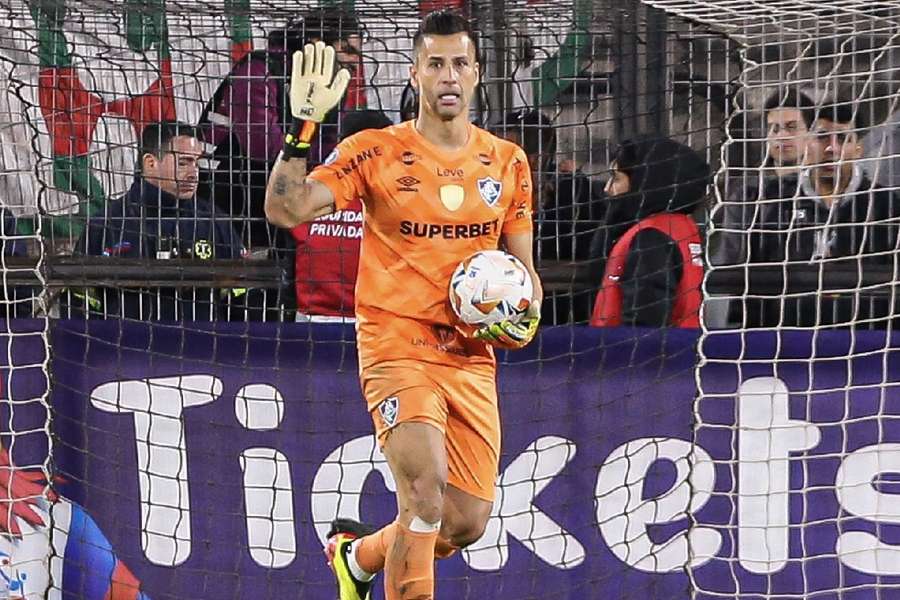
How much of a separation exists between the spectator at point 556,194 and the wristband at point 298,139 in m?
1.80

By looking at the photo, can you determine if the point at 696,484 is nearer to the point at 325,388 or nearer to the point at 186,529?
the point at 325,388

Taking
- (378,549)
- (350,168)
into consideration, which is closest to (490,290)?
(350,168)

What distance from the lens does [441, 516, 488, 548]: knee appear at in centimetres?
606

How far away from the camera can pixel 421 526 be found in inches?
225

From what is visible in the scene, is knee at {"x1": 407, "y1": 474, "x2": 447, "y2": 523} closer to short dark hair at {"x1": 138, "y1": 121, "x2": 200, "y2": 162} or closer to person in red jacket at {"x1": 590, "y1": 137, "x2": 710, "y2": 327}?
person in red jacket at {"x1": 590, "y1": 137, "x2": 710, "y2": 327}

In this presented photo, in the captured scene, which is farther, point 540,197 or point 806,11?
point 540,197

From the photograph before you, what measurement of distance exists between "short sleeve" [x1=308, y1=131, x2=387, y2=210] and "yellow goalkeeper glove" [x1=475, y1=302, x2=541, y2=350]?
685mm

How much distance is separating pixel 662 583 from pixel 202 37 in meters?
3.06

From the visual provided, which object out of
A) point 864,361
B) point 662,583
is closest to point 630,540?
point 662,583

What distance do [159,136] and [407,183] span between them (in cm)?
159

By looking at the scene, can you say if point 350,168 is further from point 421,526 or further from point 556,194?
point 556,194

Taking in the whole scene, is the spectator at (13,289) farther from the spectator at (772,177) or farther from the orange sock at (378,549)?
the spectator at (772,177)

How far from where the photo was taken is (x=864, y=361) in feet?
22.2

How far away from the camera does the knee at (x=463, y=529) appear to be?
6062 millimetres
